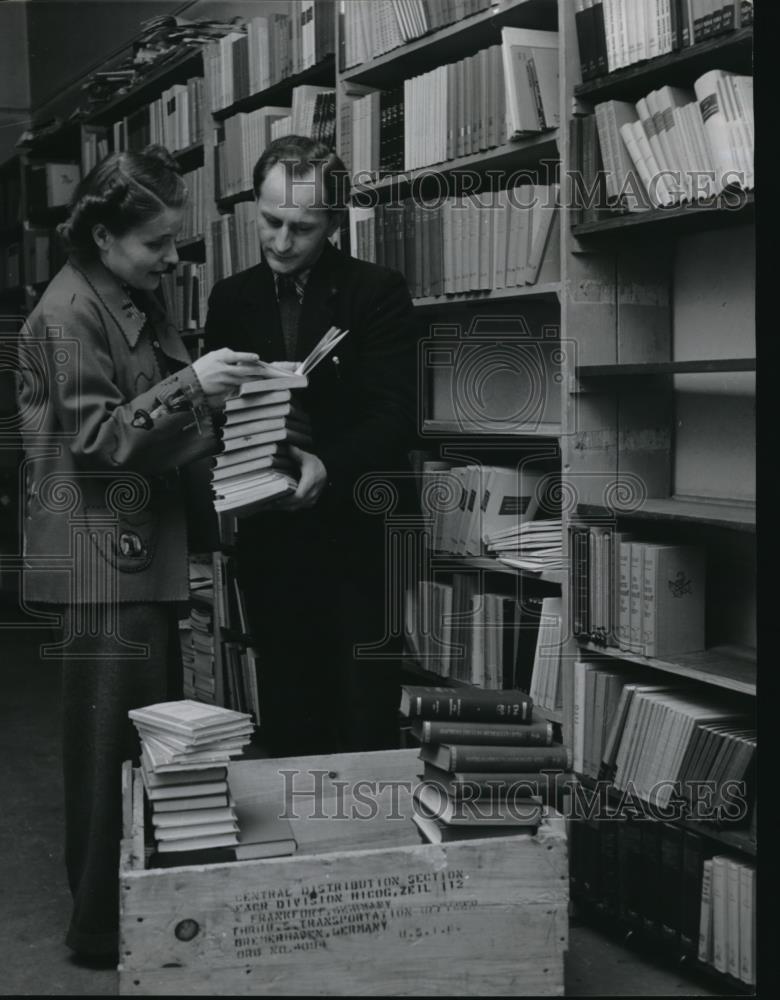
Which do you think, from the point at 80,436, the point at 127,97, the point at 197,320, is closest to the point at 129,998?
the point at 80,436

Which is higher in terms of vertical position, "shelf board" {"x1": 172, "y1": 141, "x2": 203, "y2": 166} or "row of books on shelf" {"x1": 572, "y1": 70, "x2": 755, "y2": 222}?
"shelf board" {"x1": 172, "y1": 141, "x2": 203, "y2": 166}

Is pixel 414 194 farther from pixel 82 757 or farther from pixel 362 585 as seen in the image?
pixel 82 757

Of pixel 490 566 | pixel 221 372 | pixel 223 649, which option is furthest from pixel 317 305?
pixel 223 649

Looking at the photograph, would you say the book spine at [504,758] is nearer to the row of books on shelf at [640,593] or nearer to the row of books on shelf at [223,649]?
the row of books on shelf at [640,593]

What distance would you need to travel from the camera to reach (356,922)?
193cm

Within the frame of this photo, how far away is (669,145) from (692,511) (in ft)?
2.42

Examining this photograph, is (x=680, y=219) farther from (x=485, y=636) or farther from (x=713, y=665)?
(x=485, y=636)

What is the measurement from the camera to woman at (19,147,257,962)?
7.63ft

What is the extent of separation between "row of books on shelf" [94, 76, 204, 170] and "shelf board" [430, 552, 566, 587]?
1.93m

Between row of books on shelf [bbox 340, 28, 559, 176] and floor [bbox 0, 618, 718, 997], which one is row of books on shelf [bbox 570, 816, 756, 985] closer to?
floor [bbox 0, 618, 718, 997]

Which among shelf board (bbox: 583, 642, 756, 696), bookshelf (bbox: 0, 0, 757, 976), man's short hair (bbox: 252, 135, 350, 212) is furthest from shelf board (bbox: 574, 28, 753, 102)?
shelf board (bbox: 583, 642, 756, 696)

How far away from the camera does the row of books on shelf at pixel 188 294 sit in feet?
15.5

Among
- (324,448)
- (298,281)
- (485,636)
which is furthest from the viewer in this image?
(485,636)

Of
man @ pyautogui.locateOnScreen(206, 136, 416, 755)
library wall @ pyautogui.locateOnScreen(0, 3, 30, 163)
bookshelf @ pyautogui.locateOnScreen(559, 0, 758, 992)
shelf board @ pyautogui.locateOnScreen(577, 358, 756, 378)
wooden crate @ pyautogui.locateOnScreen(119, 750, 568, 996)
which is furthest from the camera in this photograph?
library wall @ pyautogui.locateOnScreen(0, 3, 30, 163)
